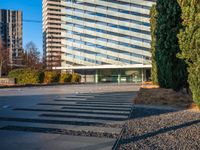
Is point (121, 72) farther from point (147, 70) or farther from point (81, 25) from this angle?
point (81, 25)

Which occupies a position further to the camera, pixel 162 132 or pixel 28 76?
pixel 28 76

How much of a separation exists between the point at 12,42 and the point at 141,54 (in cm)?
6031

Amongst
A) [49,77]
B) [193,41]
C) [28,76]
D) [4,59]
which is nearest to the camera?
[193,41]

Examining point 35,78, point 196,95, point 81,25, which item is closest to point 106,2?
point 81,25

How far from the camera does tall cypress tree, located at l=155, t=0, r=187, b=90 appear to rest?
658 inches

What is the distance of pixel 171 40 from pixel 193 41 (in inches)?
307

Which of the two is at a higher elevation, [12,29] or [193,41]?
[12,29]

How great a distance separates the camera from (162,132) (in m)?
7.58

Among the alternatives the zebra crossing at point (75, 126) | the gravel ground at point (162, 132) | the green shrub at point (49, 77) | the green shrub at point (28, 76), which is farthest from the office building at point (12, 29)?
the gravel ground at point (162, 132)

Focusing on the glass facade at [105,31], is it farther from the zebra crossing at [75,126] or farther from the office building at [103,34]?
the zebra crossing at [75,126]

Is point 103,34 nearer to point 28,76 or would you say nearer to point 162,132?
point 28,76

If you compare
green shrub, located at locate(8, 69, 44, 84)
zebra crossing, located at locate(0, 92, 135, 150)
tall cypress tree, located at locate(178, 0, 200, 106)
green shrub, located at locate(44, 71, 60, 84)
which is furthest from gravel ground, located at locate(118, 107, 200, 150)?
green shrub, located at locate(44, 71, 60, 84)

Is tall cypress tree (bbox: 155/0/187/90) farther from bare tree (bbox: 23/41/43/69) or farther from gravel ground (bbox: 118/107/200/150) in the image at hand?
bare tree (bbox: 23/41/43/69)

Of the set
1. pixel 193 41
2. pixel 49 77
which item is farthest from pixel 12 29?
pixel 193 41
